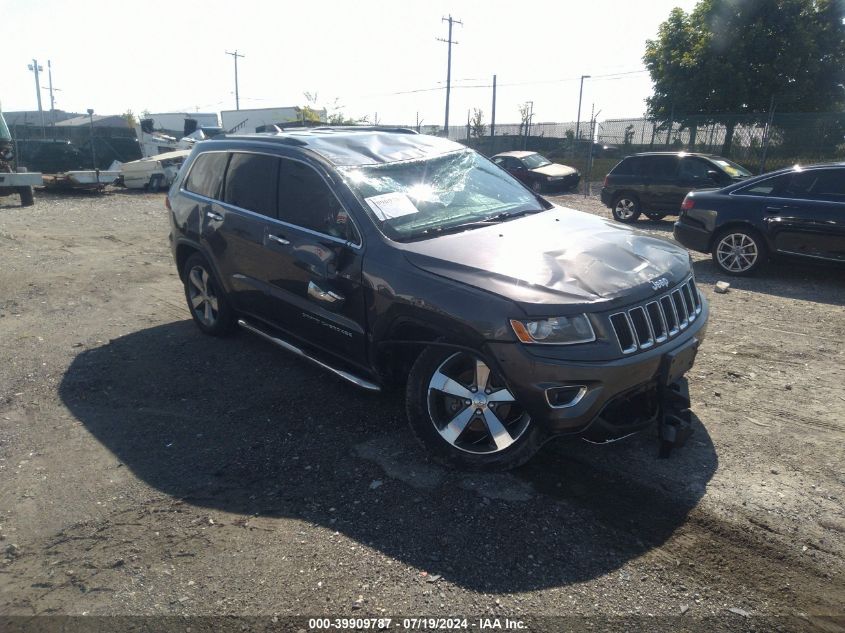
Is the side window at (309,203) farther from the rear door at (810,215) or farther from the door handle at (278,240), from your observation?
the rear door at (810,215)

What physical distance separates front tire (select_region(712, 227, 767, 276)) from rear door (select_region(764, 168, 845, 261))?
0.23 metres

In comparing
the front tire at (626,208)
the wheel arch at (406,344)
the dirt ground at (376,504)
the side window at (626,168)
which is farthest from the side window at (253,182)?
the side window at (626,168)

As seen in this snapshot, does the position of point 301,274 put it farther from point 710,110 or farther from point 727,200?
point 710,110

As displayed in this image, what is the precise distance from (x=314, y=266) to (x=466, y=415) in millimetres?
1455

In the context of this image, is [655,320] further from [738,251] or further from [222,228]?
[738,251]

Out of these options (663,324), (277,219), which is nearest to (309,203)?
(277,219)

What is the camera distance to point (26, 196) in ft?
51.6

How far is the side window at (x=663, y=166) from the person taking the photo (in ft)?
44.6

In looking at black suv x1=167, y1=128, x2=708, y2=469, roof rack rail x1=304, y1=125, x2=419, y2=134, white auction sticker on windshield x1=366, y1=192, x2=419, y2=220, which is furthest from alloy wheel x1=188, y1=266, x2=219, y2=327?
white auction sticker on windshield x1=366, y1=192, x2=419, y2=220

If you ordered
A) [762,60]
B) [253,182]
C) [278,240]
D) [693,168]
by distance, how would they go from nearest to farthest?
[278,240], [253,182], [693,168], [762,60]

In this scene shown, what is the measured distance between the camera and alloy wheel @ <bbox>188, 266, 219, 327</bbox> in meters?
5.71

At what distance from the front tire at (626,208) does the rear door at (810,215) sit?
6265mm

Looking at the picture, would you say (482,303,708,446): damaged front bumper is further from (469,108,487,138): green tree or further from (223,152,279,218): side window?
(469,108,487,138): green tree

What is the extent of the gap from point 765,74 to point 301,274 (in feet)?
90.0
